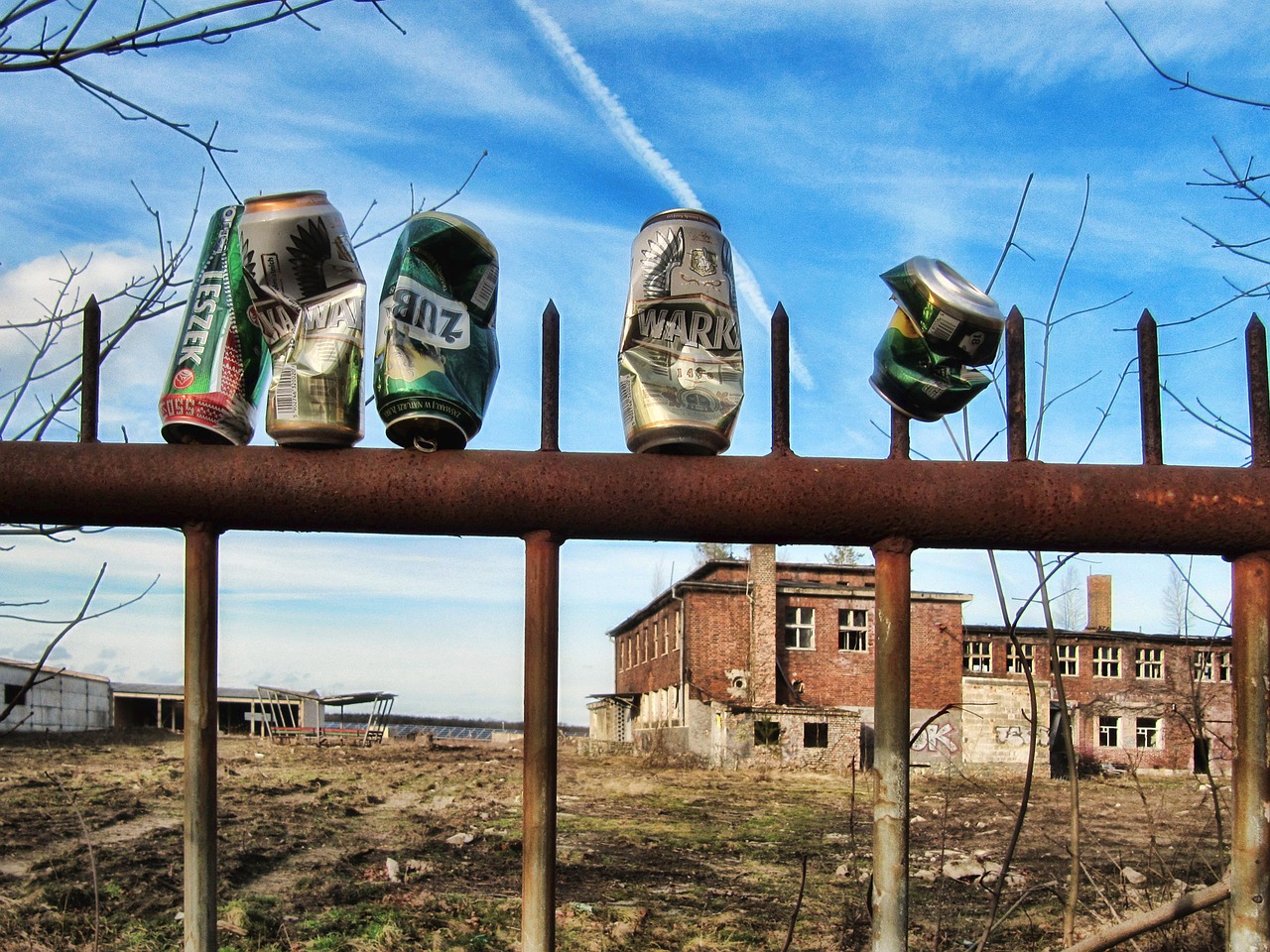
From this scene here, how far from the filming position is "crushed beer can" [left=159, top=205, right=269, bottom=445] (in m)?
1.54

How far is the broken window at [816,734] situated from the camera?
26281mm

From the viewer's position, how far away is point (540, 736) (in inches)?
58.2

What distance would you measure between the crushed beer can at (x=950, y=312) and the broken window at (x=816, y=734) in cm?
2574

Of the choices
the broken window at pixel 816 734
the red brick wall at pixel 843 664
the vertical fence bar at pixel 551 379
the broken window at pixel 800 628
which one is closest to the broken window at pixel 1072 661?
the red brick wall at pixel 843 664

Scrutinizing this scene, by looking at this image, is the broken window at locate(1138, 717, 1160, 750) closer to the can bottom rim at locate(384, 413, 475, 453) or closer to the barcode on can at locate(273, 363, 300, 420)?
the can bottom rim at locate(384, 413, 475, 453)

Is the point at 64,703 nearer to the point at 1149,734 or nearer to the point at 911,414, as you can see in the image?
the point at 911,414

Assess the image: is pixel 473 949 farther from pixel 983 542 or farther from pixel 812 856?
pixel 812 856

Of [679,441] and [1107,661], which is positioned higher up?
[679,441]

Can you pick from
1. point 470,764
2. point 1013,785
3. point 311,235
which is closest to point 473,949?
point 311,235

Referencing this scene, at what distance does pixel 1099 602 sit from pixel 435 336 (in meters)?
38.3

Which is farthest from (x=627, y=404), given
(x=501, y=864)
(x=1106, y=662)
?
(x=1106, y=662)

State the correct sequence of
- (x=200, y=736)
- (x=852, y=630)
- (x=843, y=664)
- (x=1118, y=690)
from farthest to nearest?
(x=1118, y=690) < (x=852, y=630) < (x=843, y=664) < (x=200, y=736)

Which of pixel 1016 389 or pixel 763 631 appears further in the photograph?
pixel 763 631

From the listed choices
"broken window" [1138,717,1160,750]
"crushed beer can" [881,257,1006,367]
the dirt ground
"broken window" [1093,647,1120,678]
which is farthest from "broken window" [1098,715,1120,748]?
"crushed beer can" [881,257,1006,367]
